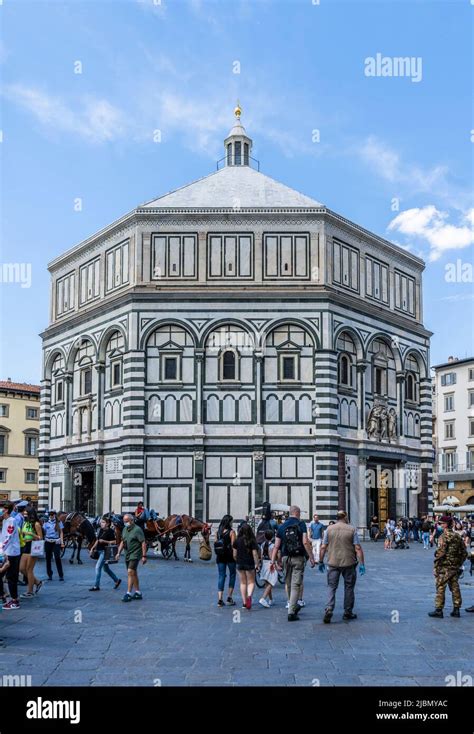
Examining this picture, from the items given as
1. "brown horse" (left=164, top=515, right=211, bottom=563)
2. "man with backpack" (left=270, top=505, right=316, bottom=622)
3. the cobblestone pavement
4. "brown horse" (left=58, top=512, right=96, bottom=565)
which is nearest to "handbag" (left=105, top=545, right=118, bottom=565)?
"brown horse" (left=58, top=512, right=96, bottom=565)

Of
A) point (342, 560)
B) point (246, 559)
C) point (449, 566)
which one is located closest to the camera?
point (342, 560)

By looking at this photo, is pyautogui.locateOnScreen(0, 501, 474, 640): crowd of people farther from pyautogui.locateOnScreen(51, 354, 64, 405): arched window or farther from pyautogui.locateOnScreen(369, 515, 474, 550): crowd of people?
pyautogui.locateOnScreen(51, 354, 64, 405): arched window

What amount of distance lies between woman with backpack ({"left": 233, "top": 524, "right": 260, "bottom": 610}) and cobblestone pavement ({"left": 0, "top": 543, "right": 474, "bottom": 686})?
0.32 m

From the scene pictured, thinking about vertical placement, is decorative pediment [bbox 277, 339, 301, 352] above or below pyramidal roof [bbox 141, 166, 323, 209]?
below

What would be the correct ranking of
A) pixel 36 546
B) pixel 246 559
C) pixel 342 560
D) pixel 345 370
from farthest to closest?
pixel 345 370, pixel 36 546, pixel 246 559, pixel 342 560

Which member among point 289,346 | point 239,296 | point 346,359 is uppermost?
point 239,296

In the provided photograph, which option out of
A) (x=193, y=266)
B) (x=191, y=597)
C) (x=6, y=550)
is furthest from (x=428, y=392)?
(x=6, y=550)

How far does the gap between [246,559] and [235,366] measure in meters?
23.7

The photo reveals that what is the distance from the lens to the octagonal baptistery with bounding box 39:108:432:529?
126 feet

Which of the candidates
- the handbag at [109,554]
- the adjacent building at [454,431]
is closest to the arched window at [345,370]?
the handbag at [109,554]

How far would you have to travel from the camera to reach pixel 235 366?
39062 millimetres

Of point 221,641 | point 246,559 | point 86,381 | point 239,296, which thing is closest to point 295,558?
point 246,559

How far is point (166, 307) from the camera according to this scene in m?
39.3

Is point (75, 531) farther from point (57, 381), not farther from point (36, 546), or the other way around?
point (57, 381)
